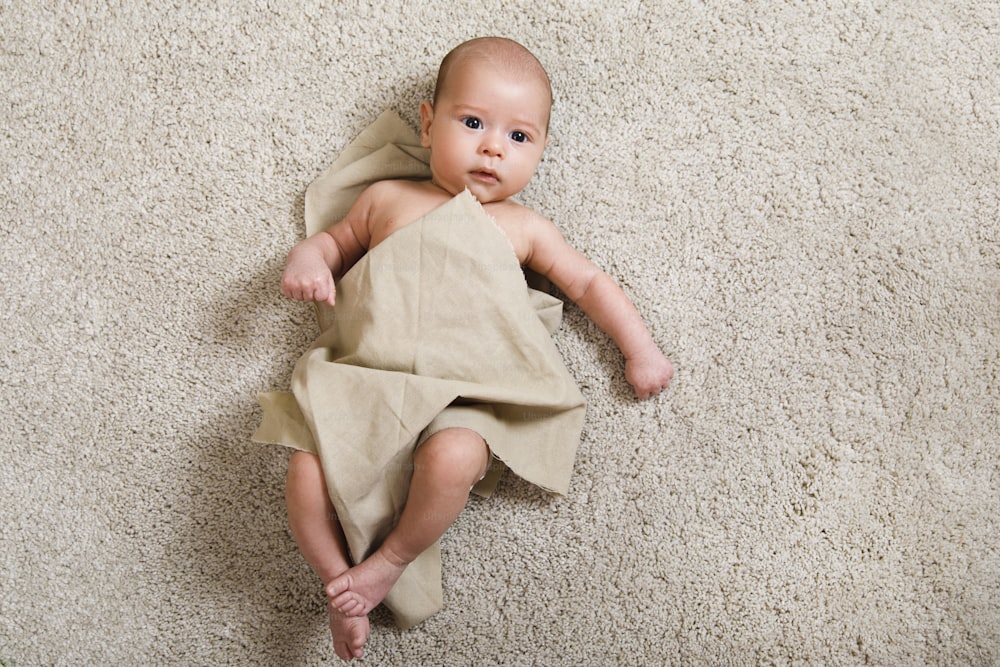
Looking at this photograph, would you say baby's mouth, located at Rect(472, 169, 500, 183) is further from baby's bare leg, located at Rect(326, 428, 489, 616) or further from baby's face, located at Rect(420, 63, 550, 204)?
baby's bare leg, located at Rect(326, 428, 489, 616)

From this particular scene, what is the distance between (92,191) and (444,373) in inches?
26.0

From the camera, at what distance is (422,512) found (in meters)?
1.02

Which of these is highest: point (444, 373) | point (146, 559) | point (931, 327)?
point (931, 327)

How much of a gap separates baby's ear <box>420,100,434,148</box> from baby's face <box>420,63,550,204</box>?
0.02 meters

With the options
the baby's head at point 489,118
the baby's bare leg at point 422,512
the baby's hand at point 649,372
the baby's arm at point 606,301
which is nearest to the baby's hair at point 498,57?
the baby's head at point 489,118

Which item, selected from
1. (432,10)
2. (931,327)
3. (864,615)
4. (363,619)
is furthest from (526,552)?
(432,10)

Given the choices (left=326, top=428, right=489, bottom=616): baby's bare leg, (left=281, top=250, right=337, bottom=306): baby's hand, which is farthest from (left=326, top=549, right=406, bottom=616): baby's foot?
(left=281, top=250, right=337, bottom=306): baby's hand

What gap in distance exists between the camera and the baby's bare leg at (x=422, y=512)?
1017 millimetres

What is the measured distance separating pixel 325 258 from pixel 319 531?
15.7 inches

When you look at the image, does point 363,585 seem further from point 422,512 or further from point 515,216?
point 515,216

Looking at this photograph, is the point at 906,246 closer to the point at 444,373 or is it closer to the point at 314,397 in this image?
the point at 444,373

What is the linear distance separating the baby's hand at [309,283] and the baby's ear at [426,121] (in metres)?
0.26

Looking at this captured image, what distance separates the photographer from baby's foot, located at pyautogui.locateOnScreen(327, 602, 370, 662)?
1044mm

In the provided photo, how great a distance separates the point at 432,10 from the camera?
125 cm
